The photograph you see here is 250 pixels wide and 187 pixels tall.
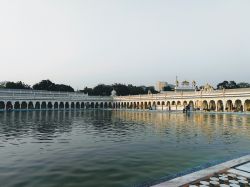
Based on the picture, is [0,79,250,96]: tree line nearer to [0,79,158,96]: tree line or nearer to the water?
[0,79,158,96]: tree line

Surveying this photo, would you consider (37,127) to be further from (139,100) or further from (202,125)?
(139,100)

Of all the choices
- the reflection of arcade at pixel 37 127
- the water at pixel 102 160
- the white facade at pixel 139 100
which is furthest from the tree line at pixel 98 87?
the water at pixel 102 160

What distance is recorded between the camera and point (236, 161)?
11414 mm

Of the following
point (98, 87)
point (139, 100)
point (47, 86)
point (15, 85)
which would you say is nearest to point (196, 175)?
point (139, 100)

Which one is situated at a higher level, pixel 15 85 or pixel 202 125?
pixel 15 85

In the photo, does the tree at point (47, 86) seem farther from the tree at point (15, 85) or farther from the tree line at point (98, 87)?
the tree at point (15, 85)

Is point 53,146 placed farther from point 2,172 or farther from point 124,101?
point 124,101

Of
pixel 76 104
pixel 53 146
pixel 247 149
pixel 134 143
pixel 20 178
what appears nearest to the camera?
Answer: pixel 20 178

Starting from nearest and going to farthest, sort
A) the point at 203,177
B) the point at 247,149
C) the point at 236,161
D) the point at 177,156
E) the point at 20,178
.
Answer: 1. the point at 203,177
2. the point at 20,178
3. the point at 236,161
4. the point at 177,156
5. the point at 247,149

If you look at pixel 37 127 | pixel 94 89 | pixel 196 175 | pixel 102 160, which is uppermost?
pixel 94 89

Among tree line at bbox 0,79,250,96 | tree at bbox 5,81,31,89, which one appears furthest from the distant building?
tree at bbox 5,81,31,89

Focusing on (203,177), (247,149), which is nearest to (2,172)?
(203,177)

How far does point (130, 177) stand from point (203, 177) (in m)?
2.57

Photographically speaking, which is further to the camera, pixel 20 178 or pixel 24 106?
pixel 24 106
